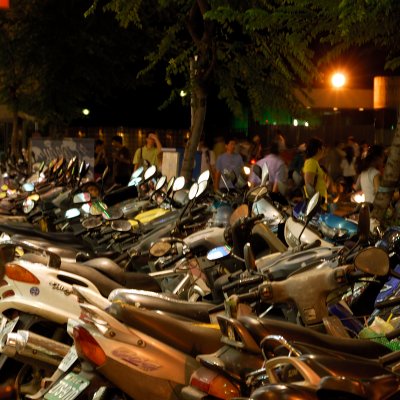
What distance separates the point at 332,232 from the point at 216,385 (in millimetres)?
3463

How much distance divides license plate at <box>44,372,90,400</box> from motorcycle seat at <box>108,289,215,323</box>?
675 millimetres

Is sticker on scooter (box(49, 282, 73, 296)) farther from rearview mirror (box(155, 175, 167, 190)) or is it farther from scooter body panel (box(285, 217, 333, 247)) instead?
rearview mirror (box(155, 175, 167, 190))

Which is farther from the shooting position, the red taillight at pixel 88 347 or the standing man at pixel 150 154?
the standing man at pixel 150 154

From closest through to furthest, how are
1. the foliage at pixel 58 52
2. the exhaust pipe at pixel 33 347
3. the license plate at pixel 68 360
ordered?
the license plate at pixel 68 360 → the exhaust pipe at pixel 33 347 → the foliage at pixel 58 52

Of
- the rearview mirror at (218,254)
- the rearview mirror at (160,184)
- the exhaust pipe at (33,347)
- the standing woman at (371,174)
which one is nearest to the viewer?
the exhaust pipe at (33,347)

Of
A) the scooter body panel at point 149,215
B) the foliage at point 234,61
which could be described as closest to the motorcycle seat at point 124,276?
the scooter body panel at point 149,215

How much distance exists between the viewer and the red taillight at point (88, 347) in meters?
5.15

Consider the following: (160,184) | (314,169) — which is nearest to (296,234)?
(160,184)

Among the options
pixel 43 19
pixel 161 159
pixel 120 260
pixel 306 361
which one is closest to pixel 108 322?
pixel 306 361

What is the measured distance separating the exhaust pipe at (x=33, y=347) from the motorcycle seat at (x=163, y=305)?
0.48 metres

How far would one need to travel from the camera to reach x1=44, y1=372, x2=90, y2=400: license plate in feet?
17.2

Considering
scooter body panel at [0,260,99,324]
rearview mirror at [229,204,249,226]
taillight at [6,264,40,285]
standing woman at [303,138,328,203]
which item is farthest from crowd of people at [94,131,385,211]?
taillight at [6,264,40,285]

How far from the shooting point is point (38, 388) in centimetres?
651

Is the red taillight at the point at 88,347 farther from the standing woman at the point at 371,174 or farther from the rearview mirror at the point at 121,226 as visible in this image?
the standing woman at the point at 371,174
